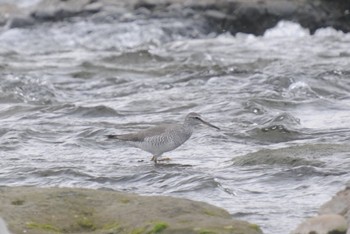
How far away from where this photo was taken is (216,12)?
71.9 feet

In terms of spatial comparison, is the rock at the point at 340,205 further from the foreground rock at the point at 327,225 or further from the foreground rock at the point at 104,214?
the foreground rock at the point at 104,214

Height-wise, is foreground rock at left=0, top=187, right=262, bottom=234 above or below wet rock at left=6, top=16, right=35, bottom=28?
above

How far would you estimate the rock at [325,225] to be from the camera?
242 inches

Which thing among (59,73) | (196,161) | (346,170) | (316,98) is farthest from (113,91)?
(346,170)

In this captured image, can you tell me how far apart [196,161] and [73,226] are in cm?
459

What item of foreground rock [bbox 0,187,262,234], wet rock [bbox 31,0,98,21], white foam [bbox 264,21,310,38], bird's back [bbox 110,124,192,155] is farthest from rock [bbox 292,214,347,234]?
wet rock [bbox 31,0,98,21]

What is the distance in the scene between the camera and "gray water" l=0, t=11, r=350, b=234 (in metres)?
9.79

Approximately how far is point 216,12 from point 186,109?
7752 millimetres

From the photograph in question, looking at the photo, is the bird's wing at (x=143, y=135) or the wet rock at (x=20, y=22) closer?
the bird's wing at (x=143, y=135)

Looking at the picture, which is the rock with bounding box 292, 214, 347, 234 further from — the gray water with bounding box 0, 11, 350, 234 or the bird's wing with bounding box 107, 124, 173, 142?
the bird's wing with bounding box 107, 124, 173, 142

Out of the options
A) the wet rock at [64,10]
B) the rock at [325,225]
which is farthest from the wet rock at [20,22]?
the rock at [325,225]

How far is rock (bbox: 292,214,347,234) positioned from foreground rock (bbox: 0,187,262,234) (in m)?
0.33

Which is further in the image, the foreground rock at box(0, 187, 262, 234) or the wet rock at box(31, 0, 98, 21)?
the wet rock at box(31, 0, 98, 21)

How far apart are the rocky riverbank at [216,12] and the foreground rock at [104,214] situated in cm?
1473
